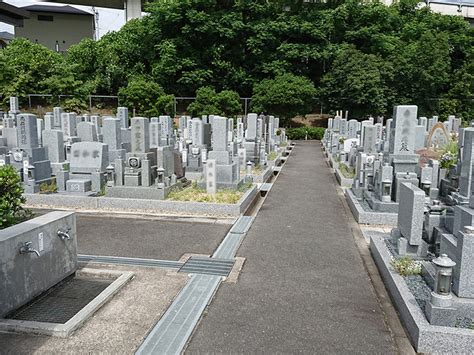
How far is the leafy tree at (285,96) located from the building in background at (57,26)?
3037 cm

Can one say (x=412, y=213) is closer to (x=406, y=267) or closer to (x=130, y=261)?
(x=406, y=267)

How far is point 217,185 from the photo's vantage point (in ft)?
41.0

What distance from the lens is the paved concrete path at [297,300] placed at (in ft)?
15.4

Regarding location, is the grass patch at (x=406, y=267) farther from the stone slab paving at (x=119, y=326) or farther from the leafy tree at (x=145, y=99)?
the leafy tree at (x=145, y=99)

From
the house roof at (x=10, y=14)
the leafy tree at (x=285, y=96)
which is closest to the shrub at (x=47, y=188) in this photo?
the house roof at (x=10, y=14)

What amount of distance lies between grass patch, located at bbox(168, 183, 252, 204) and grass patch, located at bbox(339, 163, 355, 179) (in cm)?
505

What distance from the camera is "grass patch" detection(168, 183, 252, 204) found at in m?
11.0

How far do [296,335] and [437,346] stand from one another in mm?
1522

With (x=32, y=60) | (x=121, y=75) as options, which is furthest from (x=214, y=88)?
(x=32, y=60)

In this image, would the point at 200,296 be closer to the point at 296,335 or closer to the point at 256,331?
the point at 256,331

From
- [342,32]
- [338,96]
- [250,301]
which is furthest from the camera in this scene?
[342,32]

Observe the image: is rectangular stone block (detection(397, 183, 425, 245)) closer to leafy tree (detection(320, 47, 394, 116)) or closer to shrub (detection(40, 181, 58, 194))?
shrub (detection(40, 181, 58, 194))

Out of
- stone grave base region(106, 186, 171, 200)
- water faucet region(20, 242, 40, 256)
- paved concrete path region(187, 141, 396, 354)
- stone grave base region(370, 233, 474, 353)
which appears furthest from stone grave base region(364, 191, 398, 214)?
water faucet region(20, 242, 40, 256)

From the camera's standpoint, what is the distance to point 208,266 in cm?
689
